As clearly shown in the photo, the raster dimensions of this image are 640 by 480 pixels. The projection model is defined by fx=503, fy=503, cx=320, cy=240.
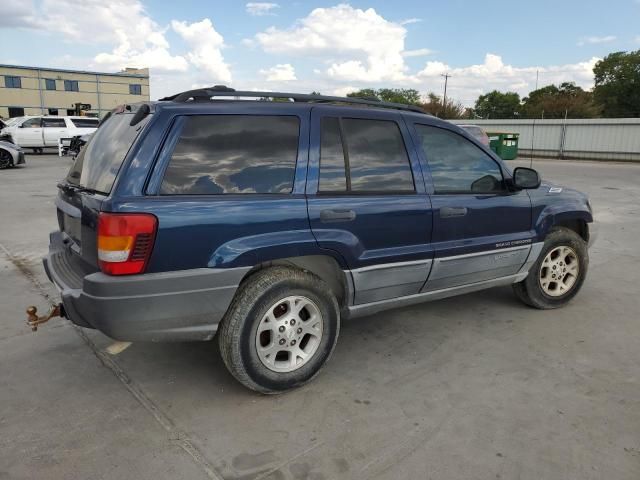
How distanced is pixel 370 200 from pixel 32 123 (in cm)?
2453

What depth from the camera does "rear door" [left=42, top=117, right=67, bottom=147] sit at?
23.1 meters

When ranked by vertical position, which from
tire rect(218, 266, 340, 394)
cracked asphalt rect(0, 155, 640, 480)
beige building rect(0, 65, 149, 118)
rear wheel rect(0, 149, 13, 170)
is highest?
beige building rect(0, 65, 149, 118)

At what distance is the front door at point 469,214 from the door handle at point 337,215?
70cm

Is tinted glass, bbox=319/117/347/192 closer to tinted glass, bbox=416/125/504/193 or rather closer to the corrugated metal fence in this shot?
tinted glass, bbox=416/125/504/193

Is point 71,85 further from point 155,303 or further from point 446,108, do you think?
point 155,303

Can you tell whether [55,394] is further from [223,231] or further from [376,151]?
[376,151]

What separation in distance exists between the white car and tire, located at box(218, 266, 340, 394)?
23.0 metres

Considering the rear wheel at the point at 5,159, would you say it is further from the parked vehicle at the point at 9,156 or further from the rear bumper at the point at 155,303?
the rear bumper at the point at 155,303

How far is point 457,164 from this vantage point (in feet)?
12.0

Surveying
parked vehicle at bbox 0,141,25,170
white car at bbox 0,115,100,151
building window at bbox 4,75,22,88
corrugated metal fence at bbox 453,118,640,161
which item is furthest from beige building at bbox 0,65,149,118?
corrugated metal fence at bbox 453,118,640,161

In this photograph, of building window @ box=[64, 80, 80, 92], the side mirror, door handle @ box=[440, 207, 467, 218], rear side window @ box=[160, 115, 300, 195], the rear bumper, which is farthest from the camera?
building window @ box=[64, 80, 80, 92]

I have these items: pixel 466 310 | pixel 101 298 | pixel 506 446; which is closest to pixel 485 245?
pixel 466 310

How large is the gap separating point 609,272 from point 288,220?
446cm

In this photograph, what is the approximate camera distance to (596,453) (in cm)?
249
